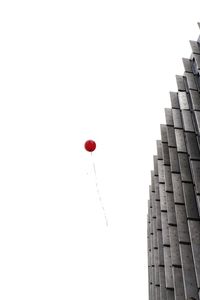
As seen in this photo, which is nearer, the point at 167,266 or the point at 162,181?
the point at 167,266

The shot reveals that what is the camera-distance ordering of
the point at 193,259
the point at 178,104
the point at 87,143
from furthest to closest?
the point at 178,104, the point at 87,143, the point at 193,259

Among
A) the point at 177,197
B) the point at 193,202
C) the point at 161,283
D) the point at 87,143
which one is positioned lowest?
the point at 161,283

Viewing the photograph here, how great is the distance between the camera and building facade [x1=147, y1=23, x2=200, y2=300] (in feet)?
42.5

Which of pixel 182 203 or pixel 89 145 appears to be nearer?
pixel 182 203

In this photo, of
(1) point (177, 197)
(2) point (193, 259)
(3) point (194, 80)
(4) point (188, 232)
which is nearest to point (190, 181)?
(1) point (177, 197)

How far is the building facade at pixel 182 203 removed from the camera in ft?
42.5

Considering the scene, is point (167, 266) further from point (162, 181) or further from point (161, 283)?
point (162, 181)

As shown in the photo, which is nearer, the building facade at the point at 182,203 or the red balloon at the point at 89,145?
the building facade at the point at 182,203

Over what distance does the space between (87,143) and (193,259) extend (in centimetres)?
744

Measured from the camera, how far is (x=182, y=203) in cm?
1512

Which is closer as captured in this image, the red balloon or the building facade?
the building facade

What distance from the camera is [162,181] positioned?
64.1ft

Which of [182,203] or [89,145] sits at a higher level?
[89,145]

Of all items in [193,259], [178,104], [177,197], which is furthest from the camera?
[178,104]
